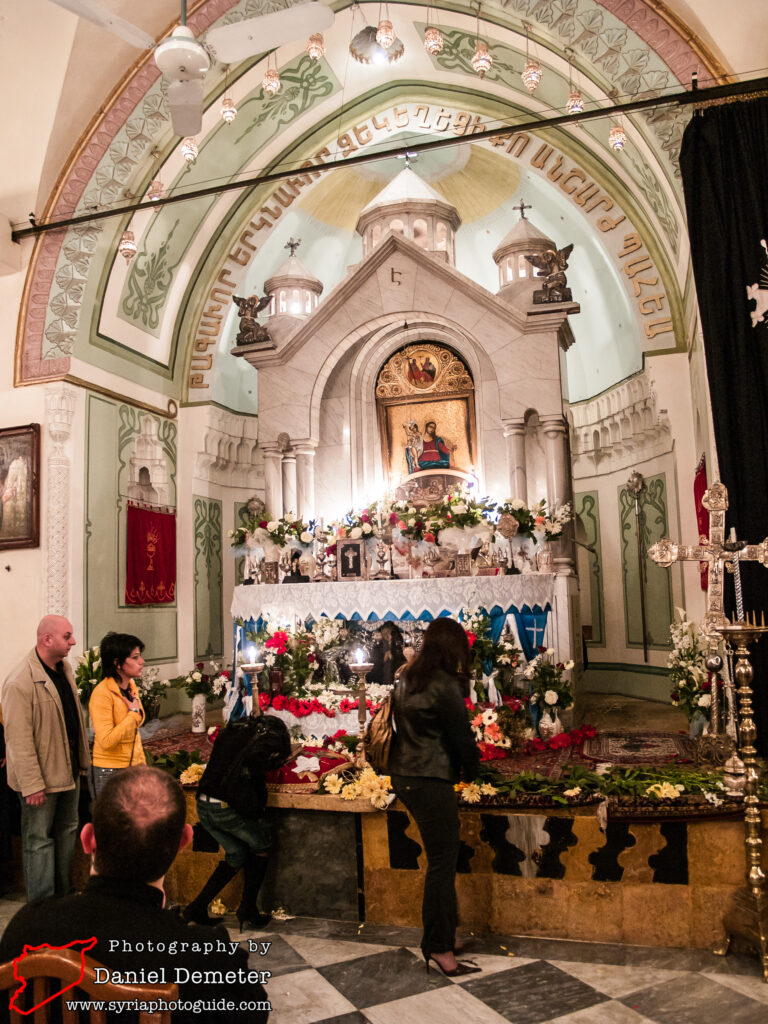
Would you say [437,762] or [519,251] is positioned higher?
[519,251]

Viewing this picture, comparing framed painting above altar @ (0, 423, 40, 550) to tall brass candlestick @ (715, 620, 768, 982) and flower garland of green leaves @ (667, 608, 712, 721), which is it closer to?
flower garland of green leaves @ (667, 608, 712, 721)

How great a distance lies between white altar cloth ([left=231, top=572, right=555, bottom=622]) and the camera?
812 centimetres

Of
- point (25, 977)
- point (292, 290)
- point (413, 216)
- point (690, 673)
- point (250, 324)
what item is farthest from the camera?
point (292, 290)

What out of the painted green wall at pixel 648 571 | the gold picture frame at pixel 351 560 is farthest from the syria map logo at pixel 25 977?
the painted green wall at pixel 648 571

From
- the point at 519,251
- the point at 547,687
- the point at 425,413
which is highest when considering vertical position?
the point at 519,251

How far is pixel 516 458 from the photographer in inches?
394

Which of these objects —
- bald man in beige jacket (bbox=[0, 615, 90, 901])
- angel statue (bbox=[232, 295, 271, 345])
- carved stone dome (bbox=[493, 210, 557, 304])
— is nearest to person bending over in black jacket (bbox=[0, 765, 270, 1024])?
bald man in beige jacket (bbox=[0, 615, 90, 901])

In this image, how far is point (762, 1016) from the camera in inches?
136

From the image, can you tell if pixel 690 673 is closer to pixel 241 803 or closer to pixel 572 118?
pixel 241 803

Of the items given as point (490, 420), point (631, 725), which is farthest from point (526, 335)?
point (631, 725)

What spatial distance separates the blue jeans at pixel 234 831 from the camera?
Result: 4457 mm

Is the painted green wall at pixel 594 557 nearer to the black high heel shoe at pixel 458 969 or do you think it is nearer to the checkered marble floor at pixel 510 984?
the checkered marble floor at pixel 510 984

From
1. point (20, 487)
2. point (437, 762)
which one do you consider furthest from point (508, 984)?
point (20, 487)

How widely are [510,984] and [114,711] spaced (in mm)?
2467
